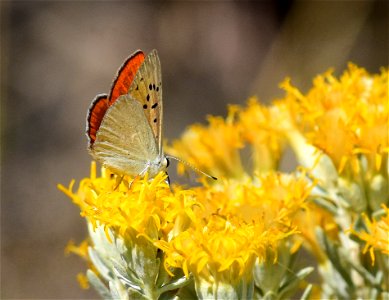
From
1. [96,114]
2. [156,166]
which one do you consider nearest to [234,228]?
[156,166]

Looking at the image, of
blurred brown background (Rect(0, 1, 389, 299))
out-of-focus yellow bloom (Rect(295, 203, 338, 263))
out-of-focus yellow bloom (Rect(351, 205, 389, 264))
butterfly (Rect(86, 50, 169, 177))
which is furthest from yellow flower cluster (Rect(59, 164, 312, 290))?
blurred brown background (Rect(0, 1, 389, 299))

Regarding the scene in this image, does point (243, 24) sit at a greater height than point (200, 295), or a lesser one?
greater

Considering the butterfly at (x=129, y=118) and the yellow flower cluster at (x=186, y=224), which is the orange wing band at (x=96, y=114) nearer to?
the butterfly at (x=129, y=118)

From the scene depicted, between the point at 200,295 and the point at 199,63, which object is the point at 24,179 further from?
the point at 200,295

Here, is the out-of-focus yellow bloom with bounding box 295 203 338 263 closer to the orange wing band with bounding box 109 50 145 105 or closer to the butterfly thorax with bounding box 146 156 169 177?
the butterfly thorax with bounding box 146 156 169 177

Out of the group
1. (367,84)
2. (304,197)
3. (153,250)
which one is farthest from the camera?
(367,84)

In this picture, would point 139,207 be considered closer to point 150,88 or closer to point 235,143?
point 150,88

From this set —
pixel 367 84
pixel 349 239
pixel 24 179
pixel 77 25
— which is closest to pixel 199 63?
pixel 77 25
